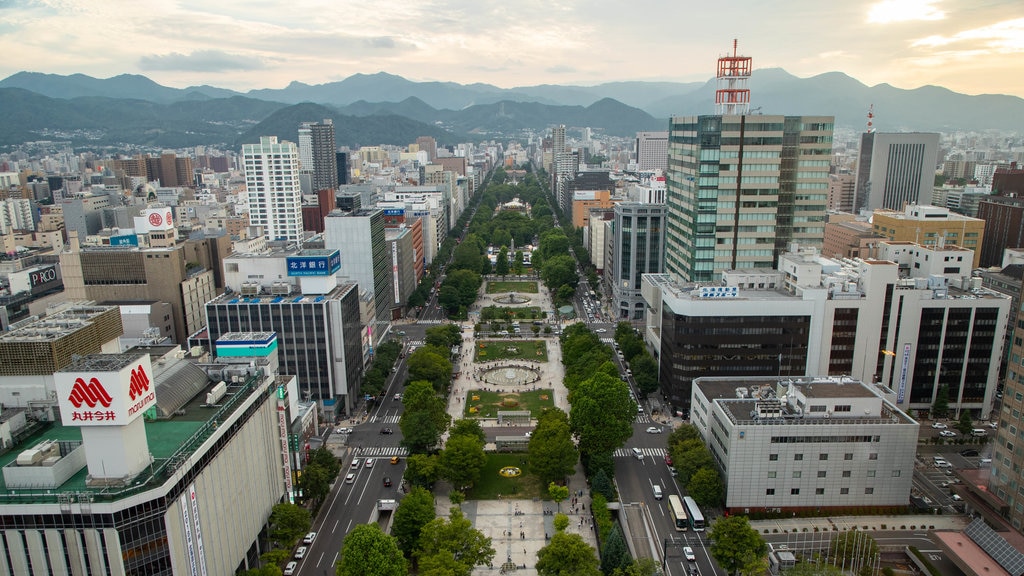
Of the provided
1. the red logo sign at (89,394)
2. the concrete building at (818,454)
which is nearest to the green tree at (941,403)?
the concrete building at (818,454)

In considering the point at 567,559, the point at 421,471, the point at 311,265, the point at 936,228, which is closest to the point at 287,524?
the point at 421,471

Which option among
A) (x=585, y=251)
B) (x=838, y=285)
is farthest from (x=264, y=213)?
(x=838, y=285)

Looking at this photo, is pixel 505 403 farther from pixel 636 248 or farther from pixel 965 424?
pixel 965 424

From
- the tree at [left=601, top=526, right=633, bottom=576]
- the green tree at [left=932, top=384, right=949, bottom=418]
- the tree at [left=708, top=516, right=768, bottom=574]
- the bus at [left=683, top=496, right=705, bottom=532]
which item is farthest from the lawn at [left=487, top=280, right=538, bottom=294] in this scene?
the tree at [left=708, top=516, right=768, bottom=574]

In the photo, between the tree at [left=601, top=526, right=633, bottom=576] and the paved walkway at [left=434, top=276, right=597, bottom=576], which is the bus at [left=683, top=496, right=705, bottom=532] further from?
the tree at [left=601, top=526, right=633, bottom=576]

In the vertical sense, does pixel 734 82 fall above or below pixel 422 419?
above

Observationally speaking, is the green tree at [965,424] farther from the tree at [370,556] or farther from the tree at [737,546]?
the tree at [370,556]

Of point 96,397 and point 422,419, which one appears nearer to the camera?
point 96,397
